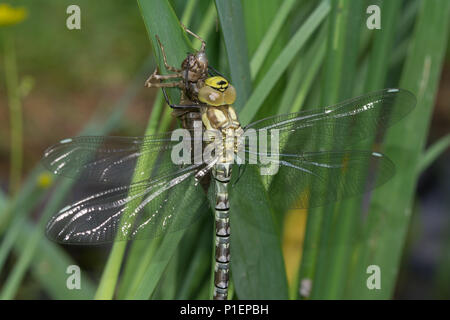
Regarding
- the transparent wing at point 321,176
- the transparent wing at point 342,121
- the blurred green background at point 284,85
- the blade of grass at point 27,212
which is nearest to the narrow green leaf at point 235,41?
the blurred green background at point 284,85

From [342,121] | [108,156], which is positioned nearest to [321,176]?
[342,121]

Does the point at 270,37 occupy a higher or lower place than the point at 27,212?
higher

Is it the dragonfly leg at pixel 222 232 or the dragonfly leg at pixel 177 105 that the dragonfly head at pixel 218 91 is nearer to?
the dragonfly leg at pixel 177 105

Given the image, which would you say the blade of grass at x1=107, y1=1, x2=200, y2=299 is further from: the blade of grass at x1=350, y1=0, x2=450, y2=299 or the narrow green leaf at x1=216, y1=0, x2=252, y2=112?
the blade of grass at x1=350, y1=0, x2=450, y2=299

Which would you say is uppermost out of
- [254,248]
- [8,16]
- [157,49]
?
[8,16]

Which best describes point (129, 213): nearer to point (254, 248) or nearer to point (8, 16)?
point (254, 248)

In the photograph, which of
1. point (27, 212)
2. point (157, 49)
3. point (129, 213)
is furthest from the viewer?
point (27, 212)
